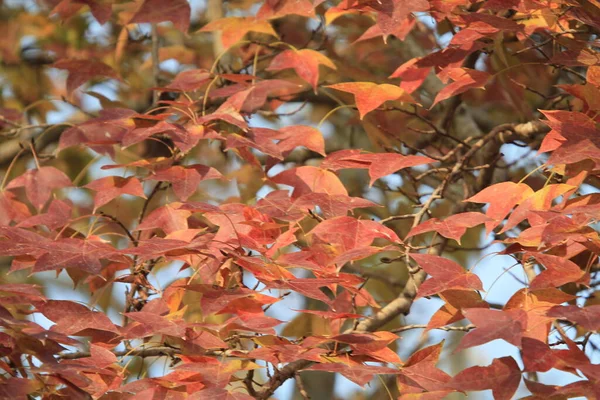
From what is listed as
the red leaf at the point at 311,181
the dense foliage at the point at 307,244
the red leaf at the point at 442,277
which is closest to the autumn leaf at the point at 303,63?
the dense foliage at the point at 307,244

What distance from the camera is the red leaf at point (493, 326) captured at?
2.85 ft

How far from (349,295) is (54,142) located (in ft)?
4.12

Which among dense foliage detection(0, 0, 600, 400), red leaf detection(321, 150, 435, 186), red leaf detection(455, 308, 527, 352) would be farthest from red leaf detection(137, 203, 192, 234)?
red leaf detection(455, 308, 527, 352)

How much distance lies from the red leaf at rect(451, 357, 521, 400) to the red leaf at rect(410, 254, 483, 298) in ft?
0.33

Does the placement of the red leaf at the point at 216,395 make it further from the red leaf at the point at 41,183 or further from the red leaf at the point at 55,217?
the red leaf at the point at 41,183

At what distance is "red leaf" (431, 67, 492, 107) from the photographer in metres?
1.30

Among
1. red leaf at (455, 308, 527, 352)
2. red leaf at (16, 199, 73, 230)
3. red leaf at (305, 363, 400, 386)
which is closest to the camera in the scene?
red leaf at (455, 308, 527, 352)

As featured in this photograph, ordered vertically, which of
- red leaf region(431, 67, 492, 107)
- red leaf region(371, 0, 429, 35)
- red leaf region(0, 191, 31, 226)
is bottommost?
red leaf region(0, 191, 31, 226)

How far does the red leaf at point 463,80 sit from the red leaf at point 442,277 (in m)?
0.35

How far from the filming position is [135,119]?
1.39 m

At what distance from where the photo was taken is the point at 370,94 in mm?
1378

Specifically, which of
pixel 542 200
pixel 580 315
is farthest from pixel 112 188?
pixel 580 315

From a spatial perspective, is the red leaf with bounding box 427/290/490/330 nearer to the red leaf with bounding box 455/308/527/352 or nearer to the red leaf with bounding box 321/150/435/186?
the red leaf with bounding box 455/308/527/352

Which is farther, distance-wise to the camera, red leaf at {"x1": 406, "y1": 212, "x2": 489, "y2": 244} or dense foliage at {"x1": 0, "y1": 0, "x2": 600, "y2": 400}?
red leaf at {"x1": 406, "y1": 212, "x2": 489, "y2": 244}
